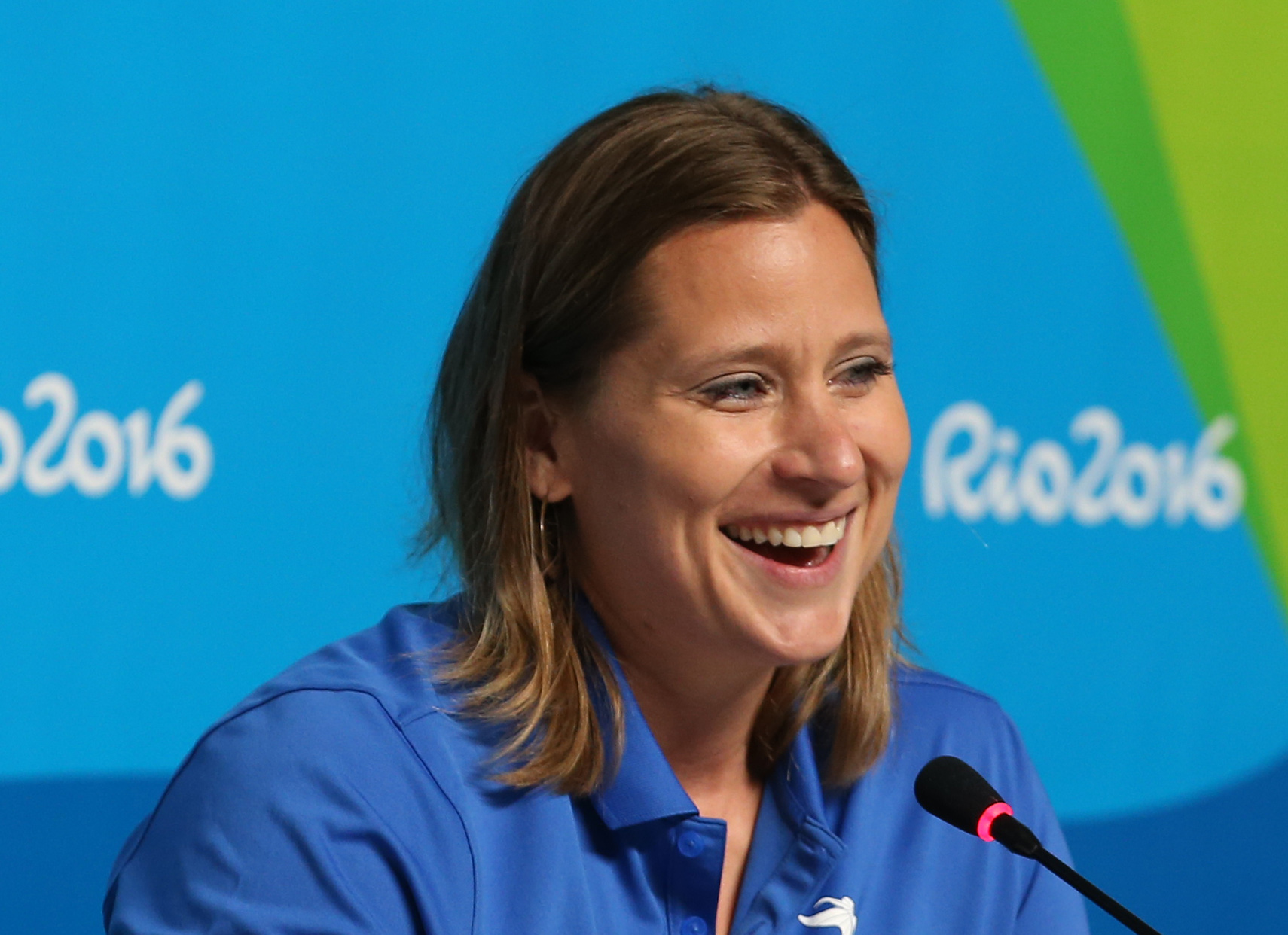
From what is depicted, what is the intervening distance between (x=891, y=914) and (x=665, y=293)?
1.75ft

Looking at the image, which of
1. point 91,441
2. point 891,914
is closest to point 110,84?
point 91,441

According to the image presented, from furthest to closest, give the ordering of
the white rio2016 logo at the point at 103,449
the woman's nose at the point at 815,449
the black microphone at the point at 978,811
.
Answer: the white rio2016 logo at the point at 103,449, the woman's nose at the point at 815,449, the black microphone at the point at 978,811

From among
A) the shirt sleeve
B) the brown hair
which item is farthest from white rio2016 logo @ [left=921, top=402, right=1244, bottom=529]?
the shirt sleeve

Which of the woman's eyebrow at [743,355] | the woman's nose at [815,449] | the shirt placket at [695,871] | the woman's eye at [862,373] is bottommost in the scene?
the shirt placket at [695,871]

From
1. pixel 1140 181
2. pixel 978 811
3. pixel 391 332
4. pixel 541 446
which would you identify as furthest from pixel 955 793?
pixel 1140 181

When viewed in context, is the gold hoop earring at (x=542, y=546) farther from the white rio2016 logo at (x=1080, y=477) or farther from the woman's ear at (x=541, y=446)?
the white rio2016 logo at (x=1080, y=477)

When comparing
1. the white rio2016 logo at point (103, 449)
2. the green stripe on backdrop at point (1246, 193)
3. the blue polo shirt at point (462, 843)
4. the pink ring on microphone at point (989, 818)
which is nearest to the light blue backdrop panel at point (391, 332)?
the white rio2016 logo at point (103, 449)

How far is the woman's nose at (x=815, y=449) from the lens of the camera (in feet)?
3.62

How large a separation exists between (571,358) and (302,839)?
42cm

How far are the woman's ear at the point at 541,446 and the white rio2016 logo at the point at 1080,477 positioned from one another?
92cm

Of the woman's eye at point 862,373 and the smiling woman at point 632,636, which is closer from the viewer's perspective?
the smiling woman at point 632,636

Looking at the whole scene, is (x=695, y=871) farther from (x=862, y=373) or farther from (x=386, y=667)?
(x=862, y=373)

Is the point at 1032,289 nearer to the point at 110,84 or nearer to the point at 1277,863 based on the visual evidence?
the point at 1277,863

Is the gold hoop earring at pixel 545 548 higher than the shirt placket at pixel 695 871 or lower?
higher
